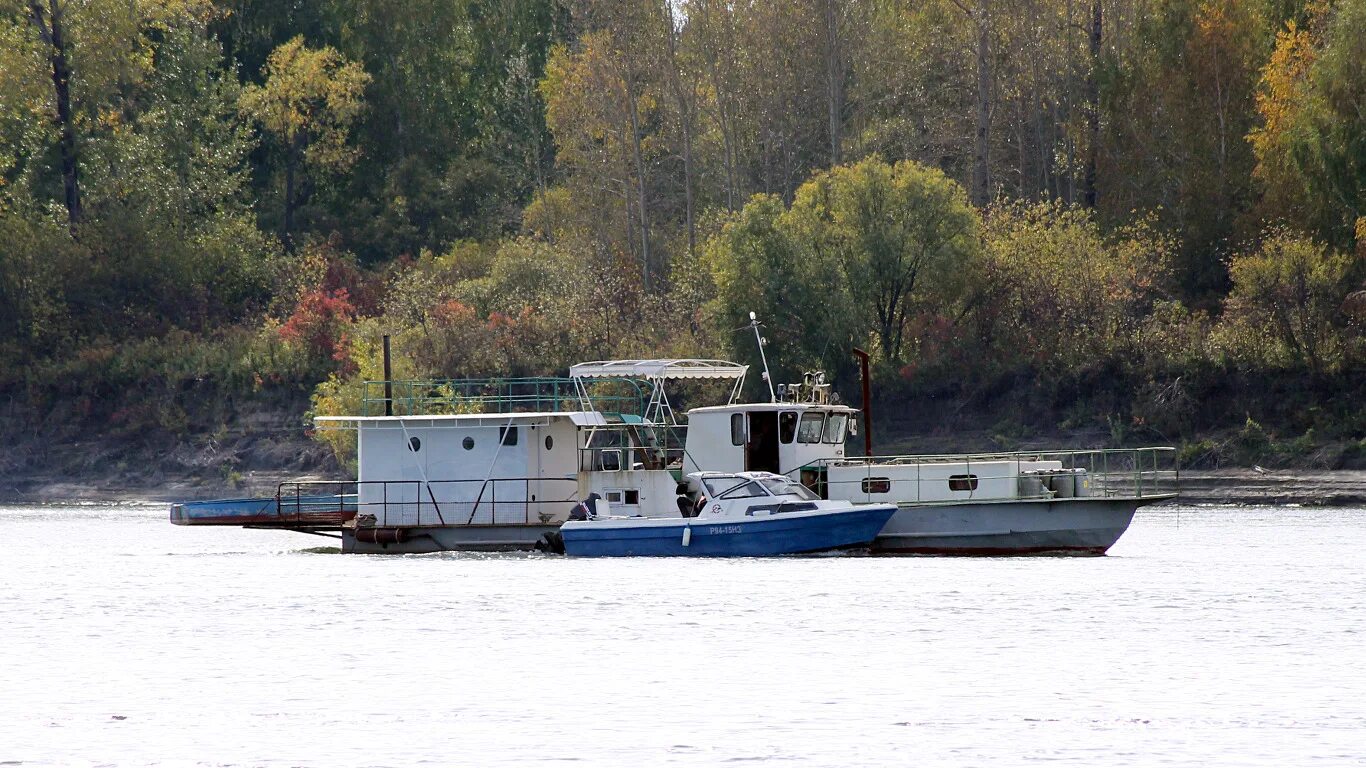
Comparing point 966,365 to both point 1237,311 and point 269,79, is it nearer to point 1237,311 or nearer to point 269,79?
point 1237,311

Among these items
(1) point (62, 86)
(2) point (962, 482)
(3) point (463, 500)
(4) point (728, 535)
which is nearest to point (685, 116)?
(1) point (62, 86)

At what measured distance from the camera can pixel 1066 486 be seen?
149 ft

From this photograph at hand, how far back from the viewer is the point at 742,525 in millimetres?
45688

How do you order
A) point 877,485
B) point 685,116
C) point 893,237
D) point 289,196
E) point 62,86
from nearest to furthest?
point 877,485
point 893,237
point 685,116
point 62,86
point 289,196

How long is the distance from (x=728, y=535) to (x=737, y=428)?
9.73 feet

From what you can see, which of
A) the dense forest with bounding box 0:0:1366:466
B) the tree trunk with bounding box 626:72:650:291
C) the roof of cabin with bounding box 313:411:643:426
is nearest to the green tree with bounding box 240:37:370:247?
the dense forest with bounding box 0:0:1366:466

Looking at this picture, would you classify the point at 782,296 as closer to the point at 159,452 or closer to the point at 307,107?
the point at 159,452

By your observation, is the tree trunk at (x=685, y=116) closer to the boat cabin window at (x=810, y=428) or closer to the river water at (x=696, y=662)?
the river water at (x=696, y=662)

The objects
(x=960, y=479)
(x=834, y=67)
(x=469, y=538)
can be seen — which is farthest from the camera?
(x=834, y=67)

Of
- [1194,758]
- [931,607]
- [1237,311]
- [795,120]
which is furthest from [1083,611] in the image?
[795,120]

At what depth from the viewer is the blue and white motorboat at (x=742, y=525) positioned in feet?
148

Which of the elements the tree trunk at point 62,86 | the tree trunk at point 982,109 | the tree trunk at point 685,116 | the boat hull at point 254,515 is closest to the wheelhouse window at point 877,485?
the boat hull at point 254,515

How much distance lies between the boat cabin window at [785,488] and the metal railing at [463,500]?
5.54 m

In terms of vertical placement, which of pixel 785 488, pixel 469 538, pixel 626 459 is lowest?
pixel 469 538
